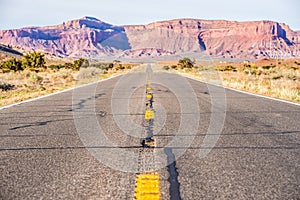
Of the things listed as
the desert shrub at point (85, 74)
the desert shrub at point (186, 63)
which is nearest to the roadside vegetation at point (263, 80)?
the desert shrub at point (186, 63)

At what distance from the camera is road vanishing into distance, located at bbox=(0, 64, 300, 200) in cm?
304

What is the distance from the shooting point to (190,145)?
473 centimetres

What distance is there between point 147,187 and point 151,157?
1.03 meters

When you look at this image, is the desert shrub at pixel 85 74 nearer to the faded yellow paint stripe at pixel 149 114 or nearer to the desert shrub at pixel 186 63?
the faded yellow paint stripe at pixel 149 114

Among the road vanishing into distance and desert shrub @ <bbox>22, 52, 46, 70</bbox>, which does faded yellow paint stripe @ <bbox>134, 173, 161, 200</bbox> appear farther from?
desert shrub @ <bbox>22, 52, 46, 70</bbox>

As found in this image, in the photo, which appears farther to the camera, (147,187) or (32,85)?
(32,85)

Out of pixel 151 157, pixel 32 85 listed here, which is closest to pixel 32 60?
pixel 32 85

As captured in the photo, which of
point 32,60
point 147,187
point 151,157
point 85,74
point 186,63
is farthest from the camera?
point 186,63

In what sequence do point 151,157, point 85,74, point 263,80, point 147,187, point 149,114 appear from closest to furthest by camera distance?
1. point 147,187
2. point 151,157
3. point 149,114
4. point 263,80
5. point 85,74

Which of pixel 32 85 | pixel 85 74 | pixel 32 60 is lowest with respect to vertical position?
pixel 85 74

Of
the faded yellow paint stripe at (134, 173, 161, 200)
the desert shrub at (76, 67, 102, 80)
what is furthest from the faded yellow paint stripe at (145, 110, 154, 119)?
the desert shrub at (76, 67, 102, 80)

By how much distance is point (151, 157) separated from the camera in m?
4.10

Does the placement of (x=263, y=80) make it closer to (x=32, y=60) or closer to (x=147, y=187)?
(x=147, y=187)

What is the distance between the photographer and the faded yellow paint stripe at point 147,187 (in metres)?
2.86
